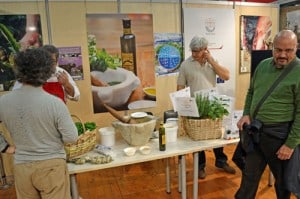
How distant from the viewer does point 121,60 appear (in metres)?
3.26

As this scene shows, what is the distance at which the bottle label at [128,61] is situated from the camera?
3.27 meters

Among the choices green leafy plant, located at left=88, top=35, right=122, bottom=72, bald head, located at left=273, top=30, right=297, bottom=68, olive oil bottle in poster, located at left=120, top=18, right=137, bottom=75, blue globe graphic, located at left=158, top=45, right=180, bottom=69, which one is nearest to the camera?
bald head, located at left=273, top=30, right=297, bottom=68

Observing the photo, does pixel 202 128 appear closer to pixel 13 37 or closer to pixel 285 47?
pixel 285 47

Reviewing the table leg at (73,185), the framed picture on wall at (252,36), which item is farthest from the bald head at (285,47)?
the framed picture on wall at (252,36)

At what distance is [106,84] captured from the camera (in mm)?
3227

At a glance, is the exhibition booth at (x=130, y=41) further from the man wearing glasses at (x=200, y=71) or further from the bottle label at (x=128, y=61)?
the man wearing glasses at (x=200, y=71)

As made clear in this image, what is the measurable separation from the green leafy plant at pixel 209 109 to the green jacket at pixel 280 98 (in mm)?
227

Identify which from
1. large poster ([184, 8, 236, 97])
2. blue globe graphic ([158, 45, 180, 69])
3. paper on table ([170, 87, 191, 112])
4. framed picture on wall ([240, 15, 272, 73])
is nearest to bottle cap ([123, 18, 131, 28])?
blue globe graphic ([158, 45, 180, 69])

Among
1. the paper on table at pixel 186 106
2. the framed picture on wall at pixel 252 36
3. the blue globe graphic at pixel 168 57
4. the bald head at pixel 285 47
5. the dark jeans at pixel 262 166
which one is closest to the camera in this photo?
the bald head at pixel 285 47

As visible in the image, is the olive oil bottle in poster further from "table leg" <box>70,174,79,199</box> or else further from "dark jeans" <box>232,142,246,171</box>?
"table leg" <box>70,174,79,199</box>

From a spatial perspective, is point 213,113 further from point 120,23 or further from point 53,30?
point 53,30

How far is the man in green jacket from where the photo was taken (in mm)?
1729

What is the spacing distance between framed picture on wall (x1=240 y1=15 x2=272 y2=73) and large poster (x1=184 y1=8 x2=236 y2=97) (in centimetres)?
18

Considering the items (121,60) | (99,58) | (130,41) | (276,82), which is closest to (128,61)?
(121,60)
